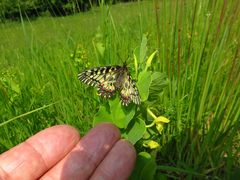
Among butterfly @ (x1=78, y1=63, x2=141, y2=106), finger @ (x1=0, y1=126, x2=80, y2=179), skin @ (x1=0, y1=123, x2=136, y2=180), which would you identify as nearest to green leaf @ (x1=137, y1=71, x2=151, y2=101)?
butterfly @ (x1=78, y1=63, x2=141, y2=106)

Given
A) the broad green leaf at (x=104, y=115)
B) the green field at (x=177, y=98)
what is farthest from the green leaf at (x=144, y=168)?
the broad green leaf at (x=104, y=115)

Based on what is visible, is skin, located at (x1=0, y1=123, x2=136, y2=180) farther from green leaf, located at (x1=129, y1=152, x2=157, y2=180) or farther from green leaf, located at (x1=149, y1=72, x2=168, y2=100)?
green leaf, located at (x1=149, y1=72, x2=168, y2=100)

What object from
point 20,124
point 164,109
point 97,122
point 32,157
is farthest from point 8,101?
point 164,109

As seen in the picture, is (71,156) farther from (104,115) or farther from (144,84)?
(144,84)

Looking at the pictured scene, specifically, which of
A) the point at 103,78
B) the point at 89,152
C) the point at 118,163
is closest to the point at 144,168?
the point at 118,163

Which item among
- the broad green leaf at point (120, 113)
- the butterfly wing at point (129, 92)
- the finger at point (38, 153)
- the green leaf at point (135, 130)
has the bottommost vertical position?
the finger at point (38, 153)

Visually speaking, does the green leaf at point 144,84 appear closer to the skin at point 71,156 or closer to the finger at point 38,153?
the skin at point 71,156

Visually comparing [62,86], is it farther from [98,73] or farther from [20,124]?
[98,73]

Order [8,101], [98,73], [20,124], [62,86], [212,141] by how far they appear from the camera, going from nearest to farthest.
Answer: [98,73] < [212,141] < [20,124] < [8,101] < [62,86]
